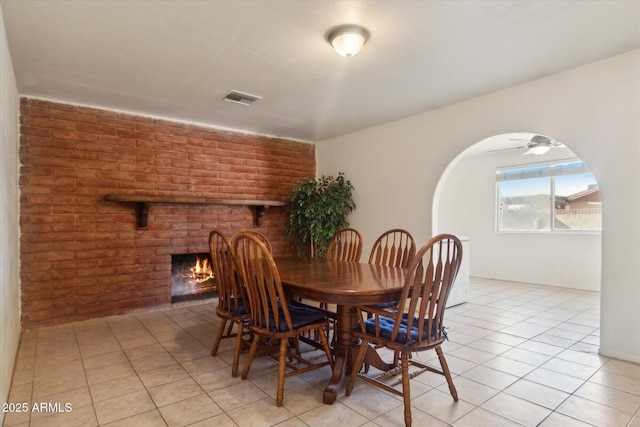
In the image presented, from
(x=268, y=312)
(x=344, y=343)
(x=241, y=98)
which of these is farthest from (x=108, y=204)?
(x=344, y=343)

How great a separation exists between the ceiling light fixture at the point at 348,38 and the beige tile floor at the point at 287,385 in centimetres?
221

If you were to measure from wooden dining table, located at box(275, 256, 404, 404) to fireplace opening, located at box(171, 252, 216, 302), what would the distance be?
7.30ft

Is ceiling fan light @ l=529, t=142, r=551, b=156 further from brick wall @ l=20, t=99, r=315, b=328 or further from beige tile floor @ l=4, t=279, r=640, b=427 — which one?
brick wall @ l=20, t=99, r=315, b=328

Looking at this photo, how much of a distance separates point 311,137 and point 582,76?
3399 mm

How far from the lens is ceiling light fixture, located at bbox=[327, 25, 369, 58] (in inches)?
88.5

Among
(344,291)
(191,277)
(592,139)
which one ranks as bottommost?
(191,277)

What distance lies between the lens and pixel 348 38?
2.26 metres

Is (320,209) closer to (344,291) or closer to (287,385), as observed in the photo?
(287,385)

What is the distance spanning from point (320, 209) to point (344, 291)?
2918 millimetres

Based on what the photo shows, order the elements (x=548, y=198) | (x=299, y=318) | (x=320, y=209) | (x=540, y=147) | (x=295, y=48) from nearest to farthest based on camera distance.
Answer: (x=299, y=318)
(x=295, y=48)
(x=540, y=147)
(x=320, y=209)
(x=548, y=198)

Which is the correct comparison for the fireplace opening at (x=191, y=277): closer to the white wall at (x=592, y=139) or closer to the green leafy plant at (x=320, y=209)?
the green leafy plant at (x=320, y=209)

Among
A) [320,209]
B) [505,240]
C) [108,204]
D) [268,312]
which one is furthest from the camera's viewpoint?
[505,240]

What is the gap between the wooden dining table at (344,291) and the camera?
196 centimetres

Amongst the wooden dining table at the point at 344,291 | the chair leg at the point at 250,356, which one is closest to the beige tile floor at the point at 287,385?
the chair leg at the point at 250,356
